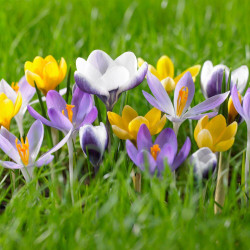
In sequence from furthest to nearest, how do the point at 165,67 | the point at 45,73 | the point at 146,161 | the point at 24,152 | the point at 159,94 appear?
the point at 165,67 → the point at 45,73 → the point at 159,94 → the point at 24,152 → the point at 146,161

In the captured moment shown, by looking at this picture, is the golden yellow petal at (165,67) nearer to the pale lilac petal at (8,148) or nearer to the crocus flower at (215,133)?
the crocus flower at (215,133)

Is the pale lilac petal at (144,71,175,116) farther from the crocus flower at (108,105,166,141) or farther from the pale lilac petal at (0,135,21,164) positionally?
the pale lilac petal at (0,135,21,164)

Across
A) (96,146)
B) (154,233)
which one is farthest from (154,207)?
(96,146)

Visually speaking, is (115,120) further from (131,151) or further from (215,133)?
(215,133)

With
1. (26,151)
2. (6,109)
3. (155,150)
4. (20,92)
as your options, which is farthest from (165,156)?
(20,92)

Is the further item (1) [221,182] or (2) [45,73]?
(2) [45,73]

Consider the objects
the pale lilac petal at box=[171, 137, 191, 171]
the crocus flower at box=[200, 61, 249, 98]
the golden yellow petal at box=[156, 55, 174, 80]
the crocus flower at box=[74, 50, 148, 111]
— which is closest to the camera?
the pale lilac petal at box=[171, 137, 191, 171]

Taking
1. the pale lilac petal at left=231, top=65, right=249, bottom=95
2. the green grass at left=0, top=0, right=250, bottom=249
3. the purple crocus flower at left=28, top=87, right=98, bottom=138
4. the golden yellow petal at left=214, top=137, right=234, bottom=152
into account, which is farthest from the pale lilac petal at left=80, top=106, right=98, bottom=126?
the pale lilac petal at left=231, top=65, right=249, bottom=95
